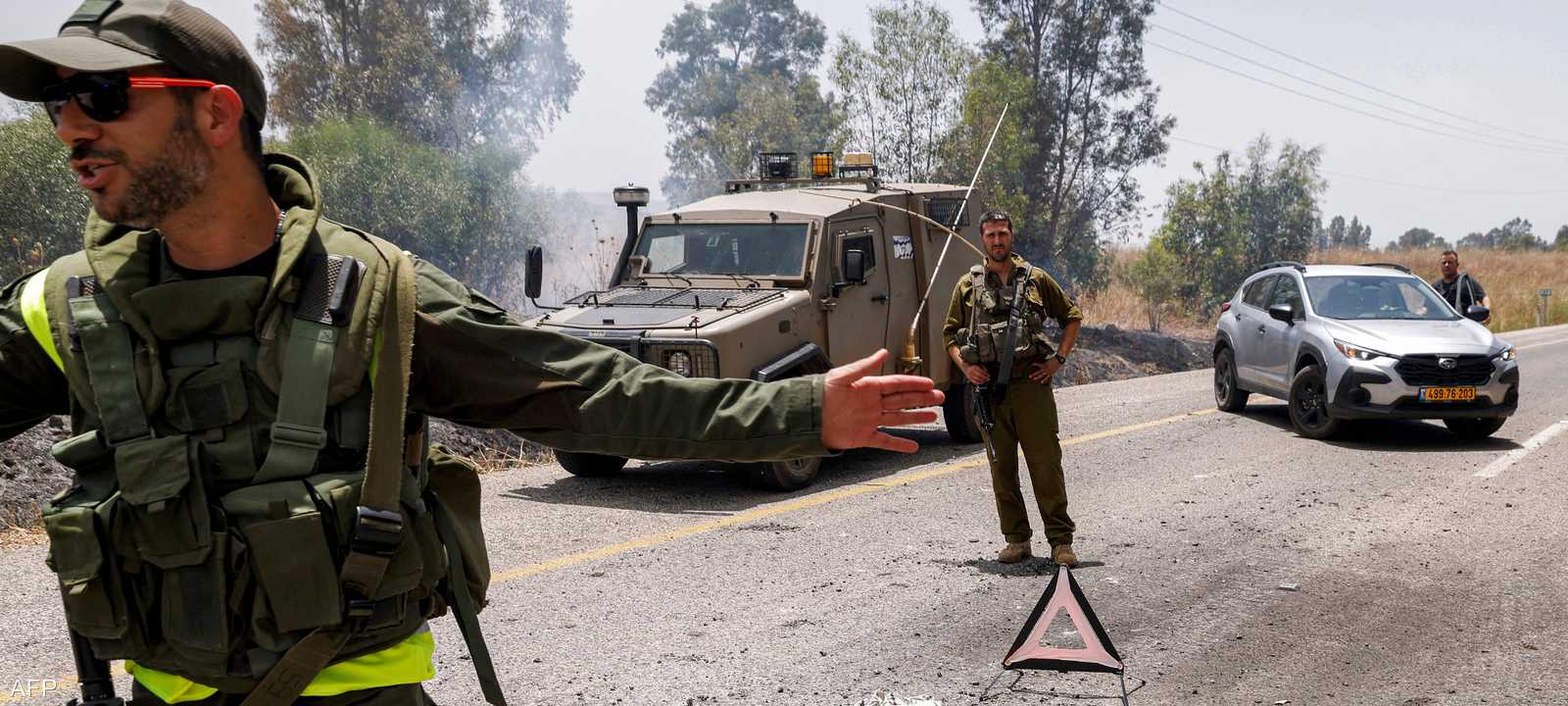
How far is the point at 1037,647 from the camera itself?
4988 mm

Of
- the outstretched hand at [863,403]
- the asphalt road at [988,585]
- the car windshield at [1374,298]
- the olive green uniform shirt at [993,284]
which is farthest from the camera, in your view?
the car windshield at [1374,298]

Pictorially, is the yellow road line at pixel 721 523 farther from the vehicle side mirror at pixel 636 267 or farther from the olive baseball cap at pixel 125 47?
the olive baseball cap at pixel 125 47

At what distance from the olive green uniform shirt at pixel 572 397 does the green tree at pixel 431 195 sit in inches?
1007

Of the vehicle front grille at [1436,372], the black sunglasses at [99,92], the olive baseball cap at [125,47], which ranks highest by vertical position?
the olive baseball cap at [125,47]

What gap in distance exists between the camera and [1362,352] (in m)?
11.5

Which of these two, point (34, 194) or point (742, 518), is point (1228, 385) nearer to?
point (742, 518)

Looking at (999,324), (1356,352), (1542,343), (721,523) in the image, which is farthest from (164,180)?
(1542,343)

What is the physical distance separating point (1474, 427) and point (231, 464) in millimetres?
12285

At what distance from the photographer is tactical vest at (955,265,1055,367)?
6.93 meters

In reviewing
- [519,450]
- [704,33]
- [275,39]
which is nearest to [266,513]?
[519,450]

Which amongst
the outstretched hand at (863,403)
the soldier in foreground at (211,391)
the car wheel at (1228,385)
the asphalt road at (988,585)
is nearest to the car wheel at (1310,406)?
the asphalt road at (988,585)

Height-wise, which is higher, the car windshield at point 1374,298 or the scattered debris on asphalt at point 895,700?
the car windshield at point 1374,298

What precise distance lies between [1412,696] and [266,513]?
4.39m

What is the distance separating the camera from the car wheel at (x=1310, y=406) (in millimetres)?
11742
